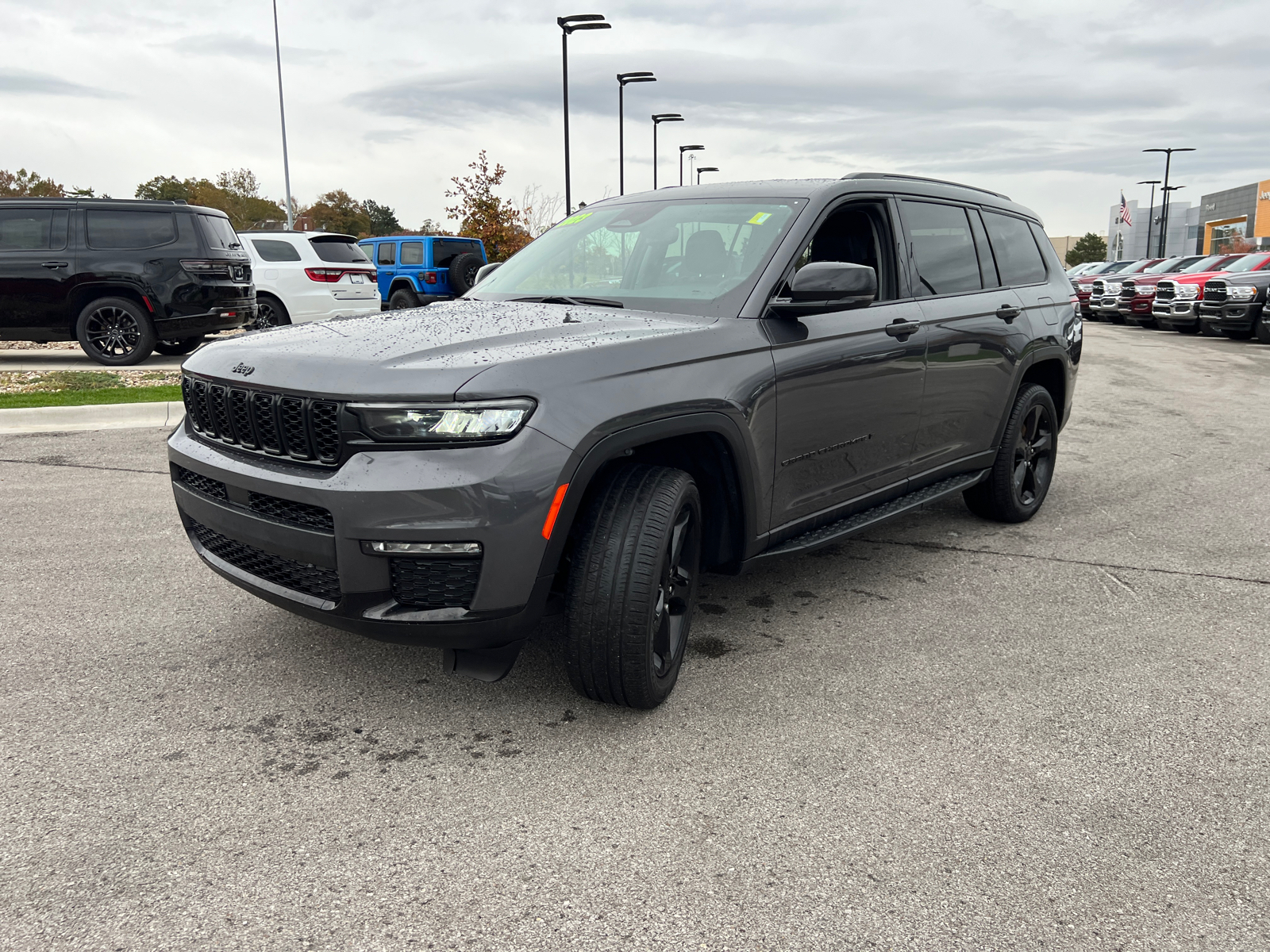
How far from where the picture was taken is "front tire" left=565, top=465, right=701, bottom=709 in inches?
116

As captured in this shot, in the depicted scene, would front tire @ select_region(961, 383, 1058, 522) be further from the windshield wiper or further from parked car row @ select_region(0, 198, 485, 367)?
parked car row @ select_region(0, 198, 485, 367)

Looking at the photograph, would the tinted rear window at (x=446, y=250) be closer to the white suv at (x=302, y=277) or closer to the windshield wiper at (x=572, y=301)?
the white suv at (x=302, y=277)

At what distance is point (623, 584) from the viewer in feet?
9.68

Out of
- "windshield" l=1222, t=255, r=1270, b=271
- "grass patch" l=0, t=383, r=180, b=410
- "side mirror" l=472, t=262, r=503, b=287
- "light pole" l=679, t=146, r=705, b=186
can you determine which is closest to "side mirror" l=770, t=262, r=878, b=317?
"side mirror" l=472, t=262, r=503, b=287

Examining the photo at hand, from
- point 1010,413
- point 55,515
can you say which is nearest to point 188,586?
point 55,515

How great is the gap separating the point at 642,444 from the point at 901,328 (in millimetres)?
1635

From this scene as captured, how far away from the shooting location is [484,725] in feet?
10.5

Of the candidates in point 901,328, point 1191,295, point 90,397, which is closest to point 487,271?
point 901,328

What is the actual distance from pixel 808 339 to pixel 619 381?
1.02 m

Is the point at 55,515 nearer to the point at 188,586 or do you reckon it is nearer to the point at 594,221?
the point at 188,586

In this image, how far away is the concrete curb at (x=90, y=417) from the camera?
28.1 ft

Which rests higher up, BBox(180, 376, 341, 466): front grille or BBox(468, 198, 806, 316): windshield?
BBox(468, 198, 806, 316): windshield

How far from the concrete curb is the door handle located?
21.0 feet

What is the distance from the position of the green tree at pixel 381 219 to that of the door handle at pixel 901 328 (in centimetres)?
9269
